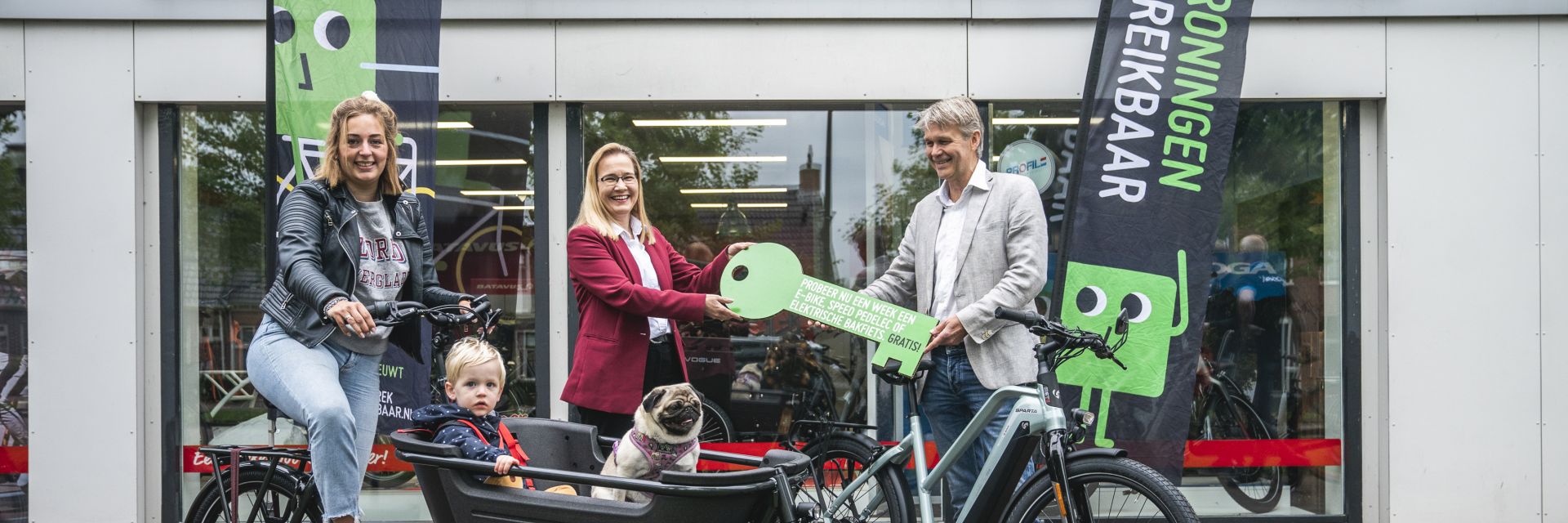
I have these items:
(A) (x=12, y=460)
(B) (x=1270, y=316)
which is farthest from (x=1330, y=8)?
(A) (x=12, y=460)

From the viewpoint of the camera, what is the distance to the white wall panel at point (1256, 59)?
5.17 metres

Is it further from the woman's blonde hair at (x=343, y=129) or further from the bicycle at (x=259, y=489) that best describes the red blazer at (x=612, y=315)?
the bicycle at (x=259, y=489)

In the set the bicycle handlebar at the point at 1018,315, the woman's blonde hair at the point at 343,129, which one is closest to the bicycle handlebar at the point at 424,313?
the woman's blonde hair at the point at 343,129

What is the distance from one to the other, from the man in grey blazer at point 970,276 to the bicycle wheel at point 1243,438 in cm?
237

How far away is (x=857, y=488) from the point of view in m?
3.74

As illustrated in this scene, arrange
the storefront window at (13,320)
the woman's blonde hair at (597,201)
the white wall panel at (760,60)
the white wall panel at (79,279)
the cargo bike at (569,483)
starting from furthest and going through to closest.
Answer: the storefront window at (13,320), the white wall panel at (760,60), the white wall panel at (79,279), the woman's blonde hair at (597,201), the cargo bike at (569,483)

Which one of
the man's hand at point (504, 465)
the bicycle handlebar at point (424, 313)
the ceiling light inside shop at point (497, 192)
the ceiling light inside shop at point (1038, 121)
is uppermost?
the ceiling light inside shop at point (1038, 121)

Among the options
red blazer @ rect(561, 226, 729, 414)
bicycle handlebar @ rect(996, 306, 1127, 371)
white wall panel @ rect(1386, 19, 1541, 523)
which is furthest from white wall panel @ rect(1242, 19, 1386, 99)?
red blazer @ rect(561, 226, 729, 414)

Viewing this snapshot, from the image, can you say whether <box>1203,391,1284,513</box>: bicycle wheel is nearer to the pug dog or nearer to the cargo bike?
the cargo bike

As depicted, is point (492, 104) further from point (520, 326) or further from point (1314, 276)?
point (1314, 276)

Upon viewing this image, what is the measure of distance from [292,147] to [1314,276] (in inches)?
199

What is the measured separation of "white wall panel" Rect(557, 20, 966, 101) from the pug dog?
2792 mm

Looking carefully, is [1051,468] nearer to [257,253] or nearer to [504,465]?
[504,465]

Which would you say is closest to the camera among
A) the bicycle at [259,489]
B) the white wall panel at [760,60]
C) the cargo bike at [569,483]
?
the cargo bike at [569,483]
